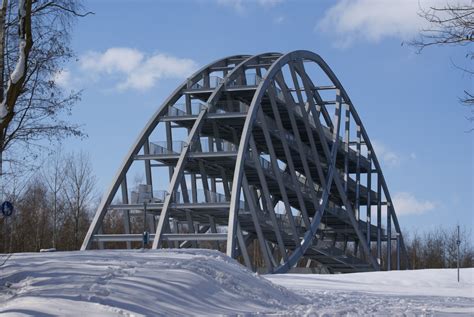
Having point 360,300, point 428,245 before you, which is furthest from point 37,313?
point 428,245

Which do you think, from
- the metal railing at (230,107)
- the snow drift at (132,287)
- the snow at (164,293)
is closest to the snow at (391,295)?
the snow at (164,293)

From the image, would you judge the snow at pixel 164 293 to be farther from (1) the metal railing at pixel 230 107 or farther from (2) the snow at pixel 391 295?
(1) the metal railing at pixel 230 107

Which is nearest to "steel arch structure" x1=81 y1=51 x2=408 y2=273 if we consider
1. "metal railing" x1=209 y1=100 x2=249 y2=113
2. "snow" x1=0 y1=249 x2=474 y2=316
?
"metal railing" x1=209 y1=100 x2=249 y2=113

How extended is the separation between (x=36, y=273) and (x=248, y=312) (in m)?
4.59

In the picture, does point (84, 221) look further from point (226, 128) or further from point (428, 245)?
point (428, 245)

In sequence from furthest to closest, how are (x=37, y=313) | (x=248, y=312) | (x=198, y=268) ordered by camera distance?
(x=198, y=268)
(x=248, y=312)
(x=37, y=313)

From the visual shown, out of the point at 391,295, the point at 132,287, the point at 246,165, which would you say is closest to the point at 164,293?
the point at 132,287

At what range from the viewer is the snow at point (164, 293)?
13.7m

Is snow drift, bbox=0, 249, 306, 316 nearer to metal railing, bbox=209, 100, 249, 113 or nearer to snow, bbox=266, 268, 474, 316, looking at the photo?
snow, bbox=266, 268, 474, 316

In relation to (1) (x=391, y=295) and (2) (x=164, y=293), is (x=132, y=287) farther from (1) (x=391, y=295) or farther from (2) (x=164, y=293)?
(1) (x=391, y=295)

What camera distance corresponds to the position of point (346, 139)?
70.4 m

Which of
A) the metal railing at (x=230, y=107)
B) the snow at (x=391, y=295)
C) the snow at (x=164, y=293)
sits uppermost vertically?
the metal railing at (x=230, y=107)

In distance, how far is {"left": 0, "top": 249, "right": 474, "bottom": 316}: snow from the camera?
13.7 m

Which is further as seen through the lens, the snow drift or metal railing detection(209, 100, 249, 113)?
metal railing detection(209, 100, 249, 113)
